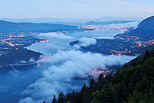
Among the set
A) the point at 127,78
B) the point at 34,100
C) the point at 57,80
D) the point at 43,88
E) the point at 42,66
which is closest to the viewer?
the point at 127,78

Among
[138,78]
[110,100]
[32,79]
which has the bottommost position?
[32,79]

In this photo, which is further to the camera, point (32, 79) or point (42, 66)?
point (42, 66)

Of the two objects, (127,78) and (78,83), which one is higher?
(127,78)

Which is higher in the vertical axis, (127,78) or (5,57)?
(127,78)

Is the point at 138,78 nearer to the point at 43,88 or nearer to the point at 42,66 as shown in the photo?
the point at 43,88

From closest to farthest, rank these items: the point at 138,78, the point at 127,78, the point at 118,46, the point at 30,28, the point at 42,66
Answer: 1. the point at 138,78
2. the point at 127,78
3. the point at 42,66
4. the point at 118,46
5. the point at 30,28

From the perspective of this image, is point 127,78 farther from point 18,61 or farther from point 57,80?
point 18,61

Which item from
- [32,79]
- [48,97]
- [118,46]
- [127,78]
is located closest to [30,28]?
[118,46]

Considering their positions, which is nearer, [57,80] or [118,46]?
[57,80]

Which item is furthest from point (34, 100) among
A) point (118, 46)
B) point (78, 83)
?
point (118, 46)
